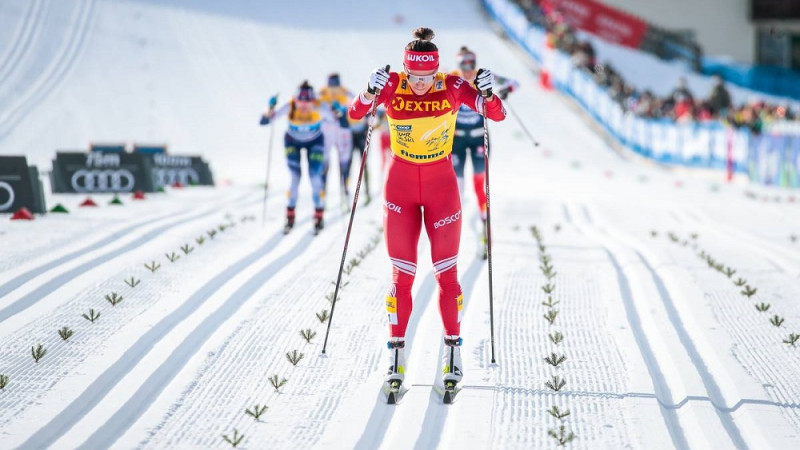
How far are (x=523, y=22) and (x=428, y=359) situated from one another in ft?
87.9

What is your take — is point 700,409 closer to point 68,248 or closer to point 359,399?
point 359,399

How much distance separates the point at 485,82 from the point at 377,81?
2.24 ft

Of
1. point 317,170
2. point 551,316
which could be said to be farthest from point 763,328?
point 317,170

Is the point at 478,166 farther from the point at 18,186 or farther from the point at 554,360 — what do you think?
the point at 18,186

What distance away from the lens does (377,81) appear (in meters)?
5.23

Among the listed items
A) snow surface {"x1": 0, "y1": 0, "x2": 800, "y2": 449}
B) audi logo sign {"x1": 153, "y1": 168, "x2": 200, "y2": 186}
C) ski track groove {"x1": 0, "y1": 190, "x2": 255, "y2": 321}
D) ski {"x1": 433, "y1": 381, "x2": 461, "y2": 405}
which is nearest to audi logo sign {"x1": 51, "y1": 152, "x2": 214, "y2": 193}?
snow surface {"x1": 0, "y1": 0, "x2": 800, "y2": 449}

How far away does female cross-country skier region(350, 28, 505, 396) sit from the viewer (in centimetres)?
533

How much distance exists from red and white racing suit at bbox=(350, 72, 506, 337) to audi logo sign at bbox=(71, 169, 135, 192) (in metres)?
9.60

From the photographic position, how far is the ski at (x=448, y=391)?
5.09 metres

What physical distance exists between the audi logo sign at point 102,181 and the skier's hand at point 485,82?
1003cm

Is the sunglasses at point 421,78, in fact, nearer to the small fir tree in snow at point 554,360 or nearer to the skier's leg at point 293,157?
the small fir tree in snow at point 554,360

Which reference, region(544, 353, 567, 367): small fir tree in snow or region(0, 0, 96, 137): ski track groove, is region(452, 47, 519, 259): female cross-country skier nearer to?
region(544, 353, 567, 367): small fir tree in snow

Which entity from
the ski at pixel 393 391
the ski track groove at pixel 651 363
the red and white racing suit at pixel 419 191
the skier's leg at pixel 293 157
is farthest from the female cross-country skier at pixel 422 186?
the skier's leg at pixel 293 157

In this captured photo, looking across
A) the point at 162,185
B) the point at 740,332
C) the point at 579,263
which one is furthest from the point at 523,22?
the point at 740,332
